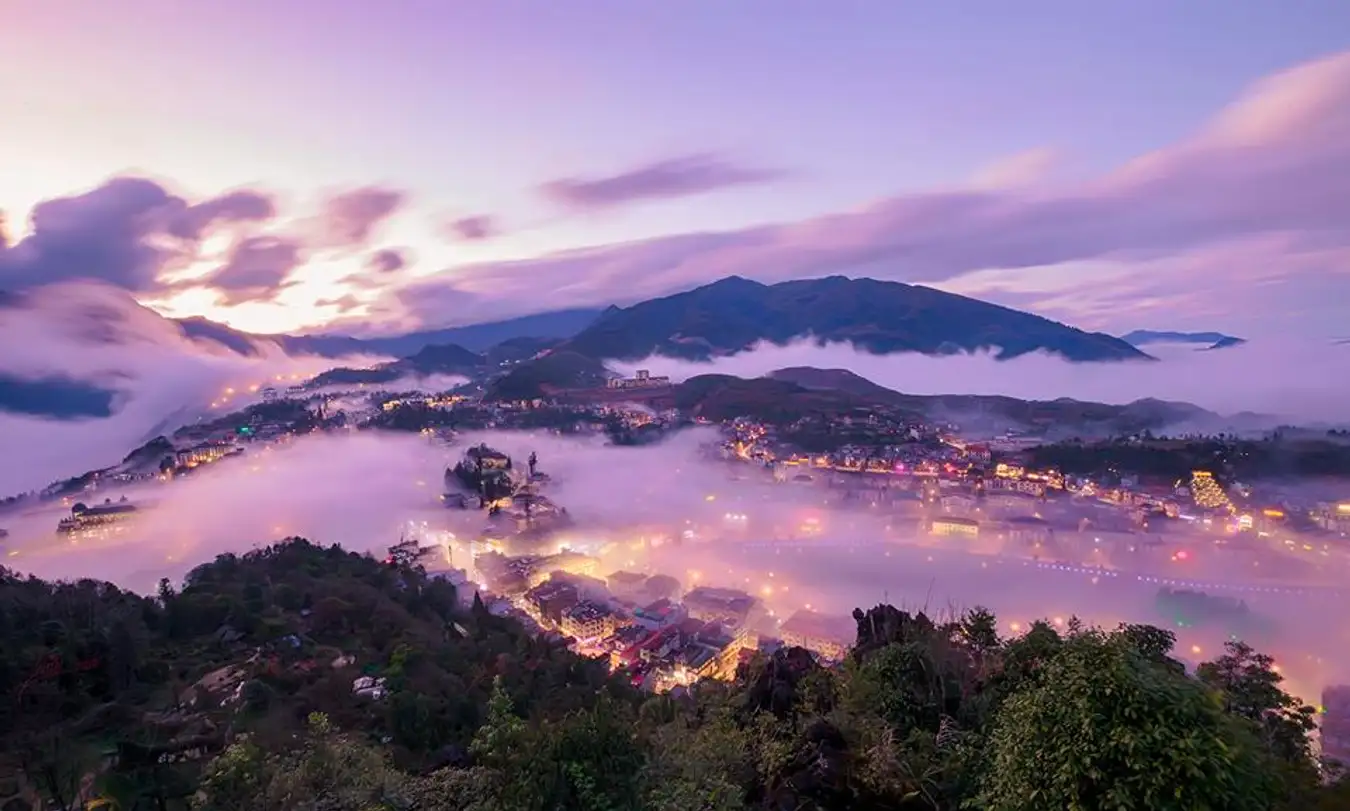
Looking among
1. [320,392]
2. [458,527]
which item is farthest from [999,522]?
[320,392]

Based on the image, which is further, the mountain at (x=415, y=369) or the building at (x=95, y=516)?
the mountain at (x=415, y=369)

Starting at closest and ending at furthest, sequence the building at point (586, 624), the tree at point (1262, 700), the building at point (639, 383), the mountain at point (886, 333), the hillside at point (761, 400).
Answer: the tree at point (1262, 700) → the building at point (586, 624) → the hillside at point (761, 400) → the building at point (639, 383) → the mountain at point (886, 333)

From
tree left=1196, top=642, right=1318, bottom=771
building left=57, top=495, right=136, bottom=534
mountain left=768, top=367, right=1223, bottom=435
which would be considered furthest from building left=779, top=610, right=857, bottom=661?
mountain left=768, top=367, right=1223, bottom=435

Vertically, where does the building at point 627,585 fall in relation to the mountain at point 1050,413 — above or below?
below

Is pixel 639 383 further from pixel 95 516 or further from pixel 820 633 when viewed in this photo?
pixel 820 633

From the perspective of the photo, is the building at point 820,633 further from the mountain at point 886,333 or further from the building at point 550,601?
the mountain at point 886,333

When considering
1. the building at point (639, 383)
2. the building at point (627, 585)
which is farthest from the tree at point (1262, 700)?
the building at point (639, 383)

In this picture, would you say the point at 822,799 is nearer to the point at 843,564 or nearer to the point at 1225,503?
the point at 843,564
